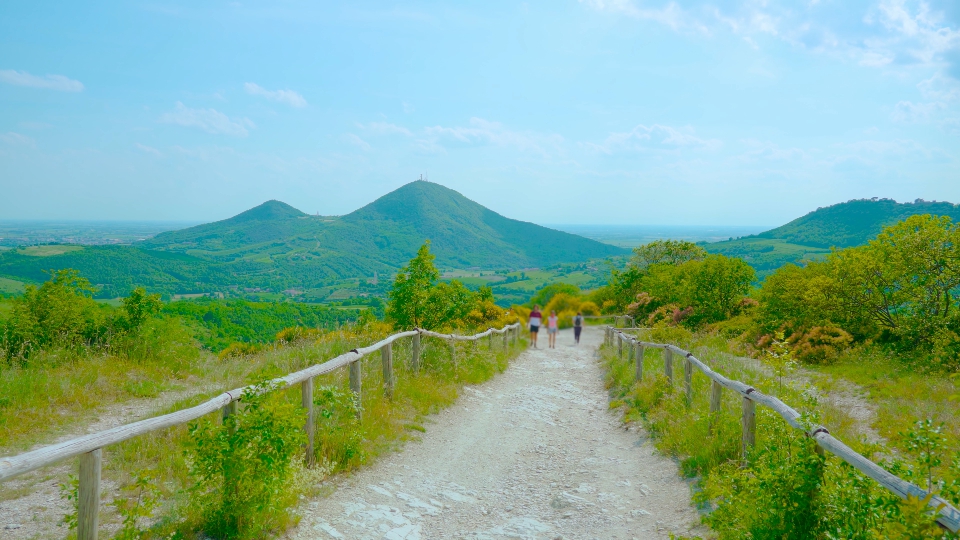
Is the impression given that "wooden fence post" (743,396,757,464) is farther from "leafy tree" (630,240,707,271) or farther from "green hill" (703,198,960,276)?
"green hill" (703,198,960,276)

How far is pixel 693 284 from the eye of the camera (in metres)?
23.4

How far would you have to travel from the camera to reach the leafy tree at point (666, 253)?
37281 mm

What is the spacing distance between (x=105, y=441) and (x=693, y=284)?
74.8 ft

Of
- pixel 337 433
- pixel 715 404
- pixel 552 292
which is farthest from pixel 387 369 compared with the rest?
Answer: pixel 552 292

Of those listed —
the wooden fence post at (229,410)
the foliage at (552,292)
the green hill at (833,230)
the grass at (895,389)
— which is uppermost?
the green hill at (833,230)

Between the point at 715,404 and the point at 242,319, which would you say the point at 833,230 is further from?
the point at 715,404

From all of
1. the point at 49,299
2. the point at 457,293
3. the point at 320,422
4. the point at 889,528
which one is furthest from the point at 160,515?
the point at 457,293

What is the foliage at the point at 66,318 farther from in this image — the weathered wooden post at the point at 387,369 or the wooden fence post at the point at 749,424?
the wooden fence post at the point at 749,424

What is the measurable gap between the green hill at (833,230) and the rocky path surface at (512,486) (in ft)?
256

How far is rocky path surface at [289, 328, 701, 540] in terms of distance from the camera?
17.3 feet

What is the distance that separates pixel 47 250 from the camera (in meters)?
70.2

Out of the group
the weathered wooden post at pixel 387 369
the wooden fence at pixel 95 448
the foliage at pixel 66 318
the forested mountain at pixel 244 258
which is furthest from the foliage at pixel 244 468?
the forested mountain at pixel 244 258

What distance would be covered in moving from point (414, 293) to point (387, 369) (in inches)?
240

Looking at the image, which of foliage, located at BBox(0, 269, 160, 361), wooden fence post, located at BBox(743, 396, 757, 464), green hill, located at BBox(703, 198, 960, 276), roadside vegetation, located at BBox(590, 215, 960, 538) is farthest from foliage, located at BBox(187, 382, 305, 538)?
green hill, located at BBox(703, 198, 960, 276)
